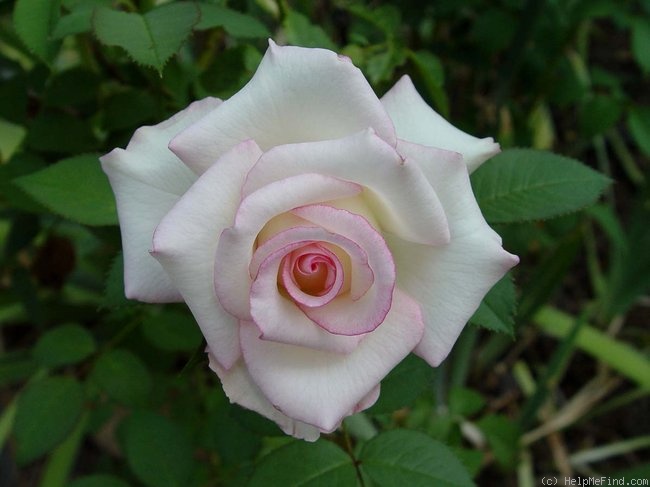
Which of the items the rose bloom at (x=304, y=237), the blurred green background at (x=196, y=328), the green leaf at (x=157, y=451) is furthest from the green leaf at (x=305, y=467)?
the green leaf at (x=157, y=451)

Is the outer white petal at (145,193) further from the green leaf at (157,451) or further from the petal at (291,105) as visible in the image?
the green leaf at (157,451)

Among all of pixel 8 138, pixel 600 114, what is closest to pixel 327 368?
pixel 8 138

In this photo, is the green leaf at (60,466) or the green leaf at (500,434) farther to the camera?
the green leaf at (60,466)

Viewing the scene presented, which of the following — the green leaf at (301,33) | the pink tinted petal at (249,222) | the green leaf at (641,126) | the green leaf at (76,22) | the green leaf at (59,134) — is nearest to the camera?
the pink tinted petal at (249,222)

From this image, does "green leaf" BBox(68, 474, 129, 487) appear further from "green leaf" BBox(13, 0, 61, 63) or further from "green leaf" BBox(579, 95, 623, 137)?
"green leaf" BBox(579, 95, 623, 137)

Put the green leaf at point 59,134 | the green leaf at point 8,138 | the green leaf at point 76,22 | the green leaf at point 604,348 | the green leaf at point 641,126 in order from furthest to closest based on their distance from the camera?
the green leaf at point 604,348, the green leaf at point 641,126, the green leaf at point 8,138, the green leaf at point 59,134, the green leaf at point 76,22

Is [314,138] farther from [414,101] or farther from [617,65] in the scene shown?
[617,65]

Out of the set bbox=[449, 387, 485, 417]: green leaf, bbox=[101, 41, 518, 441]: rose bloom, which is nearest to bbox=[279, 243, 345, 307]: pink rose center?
bbox=[101, 41, 518, 441]: rose bloom

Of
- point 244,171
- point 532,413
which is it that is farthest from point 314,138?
point 532,413

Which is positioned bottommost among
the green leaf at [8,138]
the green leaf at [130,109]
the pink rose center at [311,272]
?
the green leaf at [8,138]
